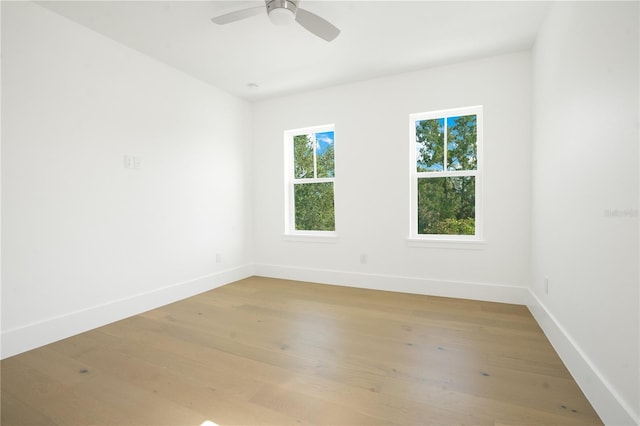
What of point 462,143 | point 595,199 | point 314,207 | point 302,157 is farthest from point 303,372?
point 302,157

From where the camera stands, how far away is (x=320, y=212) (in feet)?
13.9

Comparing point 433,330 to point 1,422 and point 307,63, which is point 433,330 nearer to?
point 1,422

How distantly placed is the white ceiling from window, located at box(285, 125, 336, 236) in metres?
0.87

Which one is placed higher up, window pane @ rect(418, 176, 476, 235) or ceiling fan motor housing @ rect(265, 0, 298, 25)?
ceiling fan motor housing @ rect(265, 0, 298, 25)

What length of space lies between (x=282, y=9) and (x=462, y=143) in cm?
236

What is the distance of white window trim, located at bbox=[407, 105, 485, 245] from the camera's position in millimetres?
3314

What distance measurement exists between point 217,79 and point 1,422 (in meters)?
3.42

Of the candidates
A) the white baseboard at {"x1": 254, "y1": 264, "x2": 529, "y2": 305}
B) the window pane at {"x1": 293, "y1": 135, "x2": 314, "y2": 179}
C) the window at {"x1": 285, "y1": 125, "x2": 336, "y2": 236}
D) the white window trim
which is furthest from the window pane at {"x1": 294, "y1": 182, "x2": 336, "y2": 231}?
the white window trim

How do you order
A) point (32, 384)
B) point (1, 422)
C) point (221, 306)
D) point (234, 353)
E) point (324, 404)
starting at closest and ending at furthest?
1. point (1, 422)
2. point (324, 404)
3. point (32, 384)
4. point (234, 353)
5. point (221, 306)

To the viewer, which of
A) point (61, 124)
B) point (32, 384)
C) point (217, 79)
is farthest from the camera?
point (217, 79)

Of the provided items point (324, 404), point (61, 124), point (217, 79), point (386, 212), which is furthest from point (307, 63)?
point (324, 404)

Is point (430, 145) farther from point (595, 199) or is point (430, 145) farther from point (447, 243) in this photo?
point (595, 199)

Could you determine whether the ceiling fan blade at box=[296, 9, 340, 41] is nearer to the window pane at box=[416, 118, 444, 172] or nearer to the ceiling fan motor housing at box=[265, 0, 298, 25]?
the ceiling fan motor housing at box=[265, 0, 298, 25]

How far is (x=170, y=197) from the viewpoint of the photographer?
336 cm
